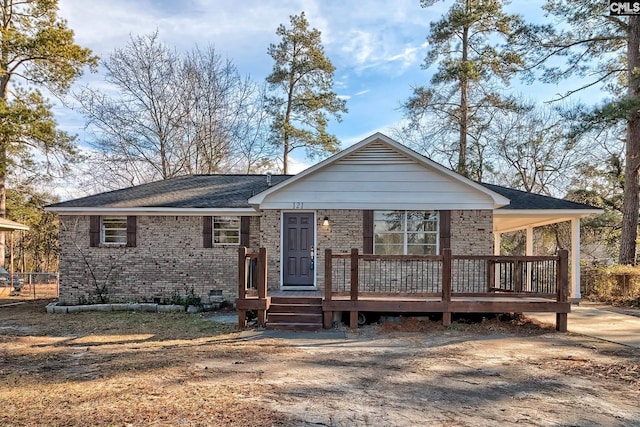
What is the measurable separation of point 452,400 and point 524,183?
21935 mm

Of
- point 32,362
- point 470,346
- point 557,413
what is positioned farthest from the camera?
point 470,346

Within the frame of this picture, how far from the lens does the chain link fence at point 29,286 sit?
1559cm

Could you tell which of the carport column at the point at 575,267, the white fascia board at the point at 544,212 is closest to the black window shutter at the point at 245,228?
the white fascia board at the point at 544,212

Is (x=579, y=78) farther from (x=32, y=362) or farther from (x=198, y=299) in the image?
(x=32, y=362)

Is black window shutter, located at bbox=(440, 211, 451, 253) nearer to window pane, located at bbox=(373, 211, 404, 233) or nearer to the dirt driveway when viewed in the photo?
window pane, located at bbox=(373, 211, 404, 233)

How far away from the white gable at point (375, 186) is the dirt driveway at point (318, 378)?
132 inches

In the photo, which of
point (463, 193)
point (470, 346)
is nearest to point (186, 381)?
point (470, 346)

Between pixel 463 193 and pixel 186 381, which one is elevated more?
pixel 463 193

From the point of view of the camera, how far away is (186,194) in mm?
12789

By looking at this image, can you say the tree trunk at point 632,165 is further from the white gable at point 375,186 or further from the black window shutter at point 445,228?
the black window shutter at point 445,228

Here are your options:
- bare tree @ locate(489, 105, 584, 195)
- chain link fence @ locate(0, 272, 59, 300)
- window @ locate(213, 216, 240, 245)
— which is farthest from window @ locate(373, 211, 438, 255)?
bare tree @ locate(489, 105, 584, 195)

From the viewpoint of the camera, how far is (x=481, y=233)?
10789mm

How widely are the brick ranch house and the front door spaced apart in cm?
3

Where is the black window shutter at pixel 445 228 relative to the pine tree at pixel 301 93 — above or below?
below
